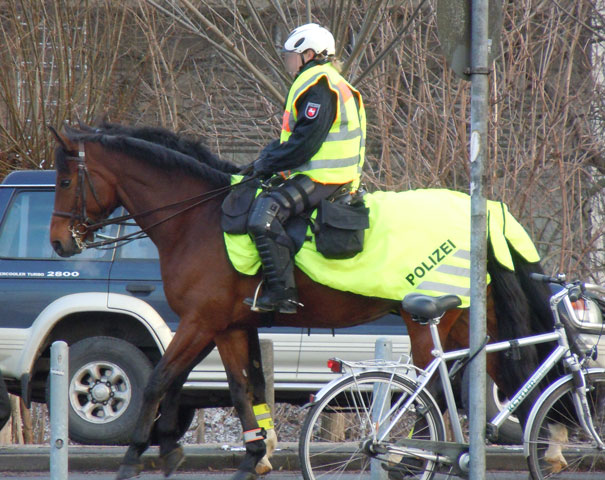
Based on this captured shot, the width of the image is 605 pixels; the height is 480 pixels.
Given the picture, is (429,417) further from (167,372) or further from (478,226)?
(167,372)

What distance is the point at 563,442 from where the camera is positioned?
19.1 ft

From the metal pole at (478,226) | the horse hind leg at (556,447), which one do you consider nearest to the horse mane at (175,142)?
the metal pole at (478,226)

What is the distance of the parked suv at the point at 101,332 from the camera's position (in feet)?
28.1

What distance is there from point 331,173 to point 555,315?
1.70 m

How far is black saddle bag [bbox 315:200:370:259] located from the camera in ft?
21.0

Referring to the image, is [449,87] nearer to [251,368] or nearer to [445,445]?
[251,368]

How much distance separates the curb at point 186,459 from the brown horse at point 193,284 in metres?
1.12

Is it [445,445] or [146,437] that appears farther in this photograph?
[146,437]

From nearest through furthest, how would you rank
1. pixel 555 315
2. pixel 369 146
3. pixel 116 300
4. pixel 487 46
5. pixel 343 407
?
pixel 487 46
pixel 343 407
pixel 555 315
pixel 116 300
pixel 369 146

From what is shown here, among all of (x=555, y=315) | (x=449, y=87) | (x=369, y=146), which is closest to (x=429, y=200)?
(x=555, y=315)

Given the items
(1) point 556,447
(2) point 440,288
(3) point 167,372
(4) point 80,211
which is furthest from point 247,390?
(1) point 556,447

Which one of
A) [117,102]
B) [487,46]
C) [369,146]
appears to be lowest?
[487,46]

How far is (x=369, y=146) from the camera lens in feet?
42.7

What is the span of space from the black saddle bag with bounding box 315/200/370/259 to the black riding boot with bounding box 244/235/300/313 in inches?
10.1
